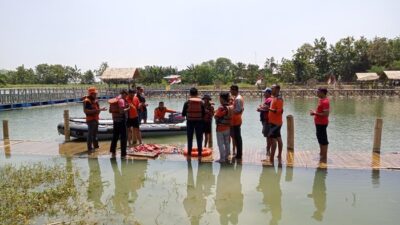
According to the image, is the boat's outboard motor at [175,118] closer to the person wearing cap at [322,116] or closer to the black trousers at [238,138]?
the black trousers at [238,138]

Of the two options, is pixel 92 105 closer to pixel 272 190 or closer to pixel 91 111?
pixel 91 111

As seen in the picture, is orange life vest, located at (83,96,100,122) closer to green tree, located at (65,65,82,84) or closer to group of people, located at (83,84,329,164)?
group of people, located at (83,84,329,164)

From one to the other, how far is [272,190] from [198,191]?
1.24 metres

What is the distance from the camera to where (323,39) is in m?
64.5

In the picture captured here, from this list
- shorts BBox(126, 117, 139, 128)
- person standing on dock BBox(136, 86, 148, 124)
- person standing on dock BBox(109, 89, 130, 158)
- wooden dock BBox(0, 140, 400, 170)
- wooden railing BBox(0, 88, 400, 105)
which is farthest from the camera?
wooden railing BBox(0, 88, 400, 105)

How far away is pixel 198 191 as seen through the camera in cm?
616

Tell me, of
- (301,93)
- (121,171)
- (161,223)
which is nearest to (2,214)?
(161,223)

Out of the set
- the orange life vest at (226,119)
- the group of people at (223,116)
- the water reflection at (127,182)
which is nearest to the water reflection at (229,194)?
the group of people at (223,116)

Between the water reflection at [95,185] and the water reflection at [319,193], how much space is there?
312cm

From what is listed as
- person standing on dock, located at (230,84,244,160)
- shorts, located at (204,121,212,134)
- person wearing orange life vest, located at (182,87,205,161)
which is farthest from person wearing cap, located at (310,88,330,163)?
shorts, located at (204,121,212,134)

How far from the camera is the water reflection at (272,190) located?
5.21 meters

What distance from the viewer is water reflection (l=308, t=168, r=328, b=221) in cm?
517

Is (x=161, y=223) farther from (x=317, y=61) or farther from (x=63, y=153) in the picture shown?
(x=317, y=61)

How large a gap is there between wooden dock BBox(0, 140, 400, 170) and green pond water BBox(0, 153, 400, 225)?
395mm
